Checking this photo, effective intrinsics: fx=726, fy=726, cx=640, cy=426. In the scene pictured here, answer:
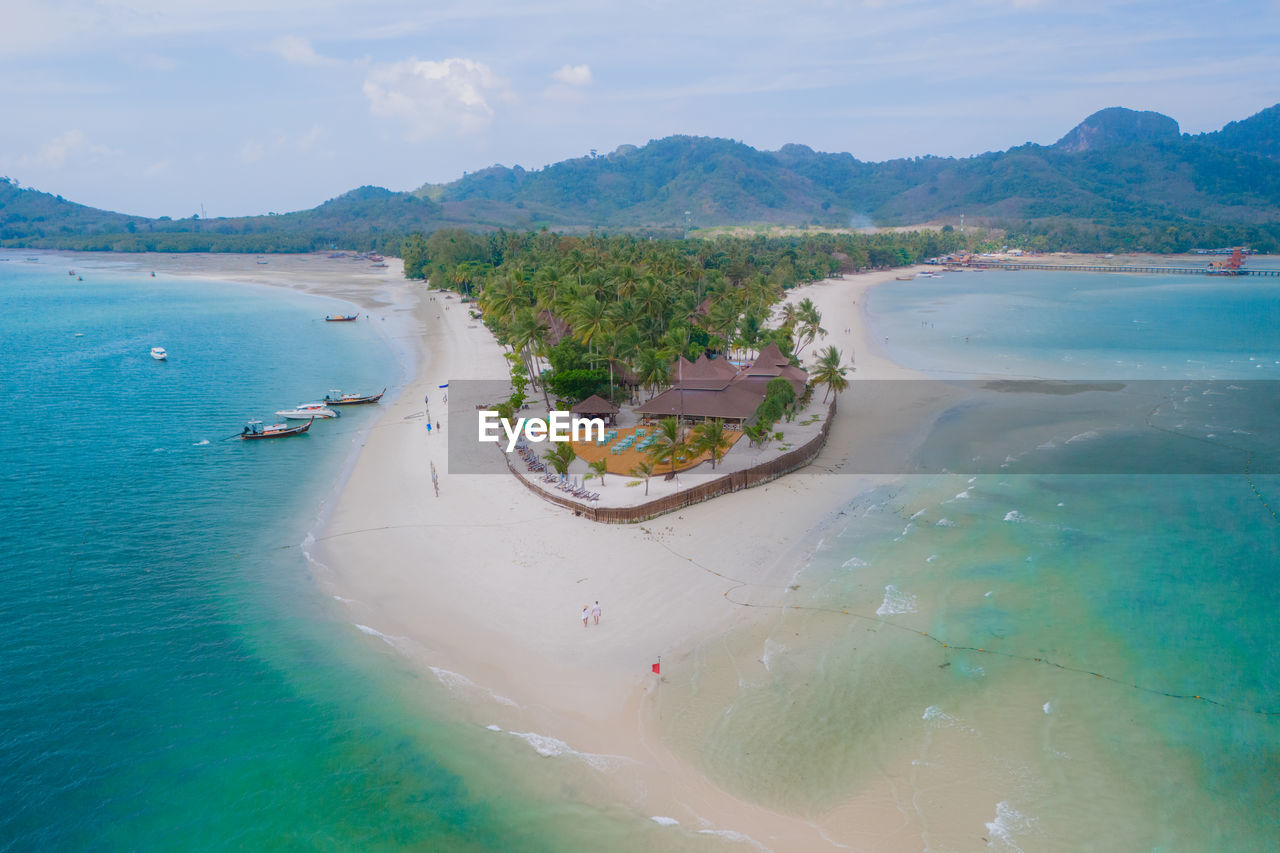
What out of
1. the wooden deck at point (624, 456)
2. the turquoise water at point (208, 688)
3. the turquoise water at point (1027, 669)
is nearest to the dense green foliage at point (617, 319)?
the wooden deck at point (624, 456)

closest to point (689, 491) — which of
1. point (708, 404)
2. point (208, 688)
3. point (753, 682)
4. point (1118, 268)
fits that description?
point (708, 404)

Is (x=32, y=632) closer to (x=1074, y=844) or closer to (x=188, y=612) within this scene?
(x=188, y=612)

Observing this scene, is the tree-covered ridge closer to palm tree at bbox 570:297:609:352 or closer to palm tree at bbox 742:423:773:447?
palm tree at bbox 570:297:609:352

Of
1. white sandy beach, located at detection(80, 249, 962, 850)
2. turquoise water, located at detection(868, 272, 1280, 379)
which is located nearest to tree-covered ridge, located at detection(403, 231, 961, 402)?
white sandy beach, located at detection(80, 249, 962, 850)

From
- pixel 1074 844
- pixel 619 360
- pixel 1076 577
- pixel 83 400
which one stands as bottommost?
pixel 1074 844

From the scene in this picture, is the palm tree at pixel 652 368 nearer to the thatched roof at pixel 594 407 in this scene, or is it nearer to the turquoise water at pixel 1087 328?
the thatched roof at pixel 594 407

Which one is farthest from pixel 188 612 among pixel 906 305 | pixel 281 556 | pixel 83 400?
pixel 906 305

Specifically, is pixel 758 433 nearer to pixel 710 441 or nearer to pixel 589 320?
pixel 710 441
